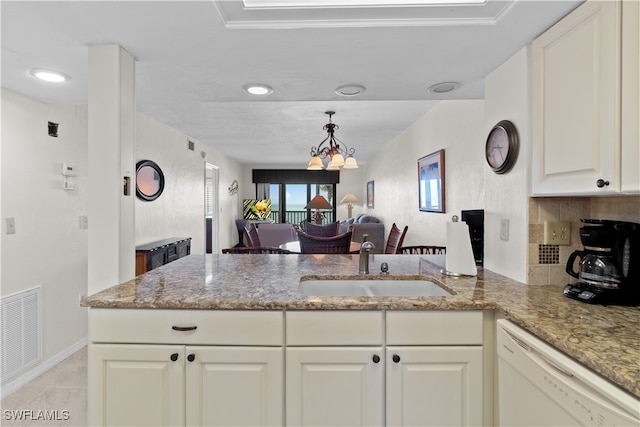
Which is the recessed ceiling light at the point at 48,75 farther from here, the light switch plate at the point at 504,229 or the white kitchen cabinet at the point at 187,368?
the light switch plate at the point at 504,229

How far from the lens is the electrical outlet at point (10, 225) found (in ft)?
7.48

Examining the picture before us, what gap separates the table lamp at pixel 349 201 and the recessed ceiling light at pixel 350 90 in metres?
6.45

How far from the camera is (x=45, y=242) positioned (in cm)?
258

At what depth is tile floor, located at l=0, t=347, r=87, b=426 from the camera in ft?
6.61

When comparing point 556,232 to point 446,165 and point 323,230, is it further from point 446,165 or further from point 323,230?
point 323,230

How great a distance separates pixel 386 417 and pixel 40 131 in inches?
122

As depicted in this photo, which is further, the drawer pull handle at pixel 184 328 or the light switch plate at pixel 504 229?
the light switch plate at pixel 504 229

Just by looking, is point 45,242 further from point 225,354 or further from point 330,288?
point 330,288

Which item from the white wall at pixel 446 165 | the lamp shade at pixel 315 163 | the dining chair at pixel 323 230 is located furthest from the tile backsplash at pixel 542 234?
the lamp shade at pixel 315 163

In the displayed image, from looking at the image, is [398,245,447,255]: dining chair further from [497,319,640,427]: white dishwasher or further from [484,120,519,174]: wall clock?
[497,319,640,427]: white dishwasher

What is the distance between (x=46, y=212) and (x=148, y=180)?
1256 millimetres

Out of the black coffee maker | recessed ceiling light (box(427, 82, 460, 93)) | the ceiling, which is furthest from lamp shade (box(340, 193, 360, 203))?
the black coffee maker

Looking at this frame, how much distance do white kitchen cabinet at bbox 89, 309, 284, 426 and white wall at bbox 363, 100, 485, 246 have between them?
223 cm

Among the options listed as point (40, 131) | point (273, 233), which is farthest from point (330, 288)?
point (273, 233)
